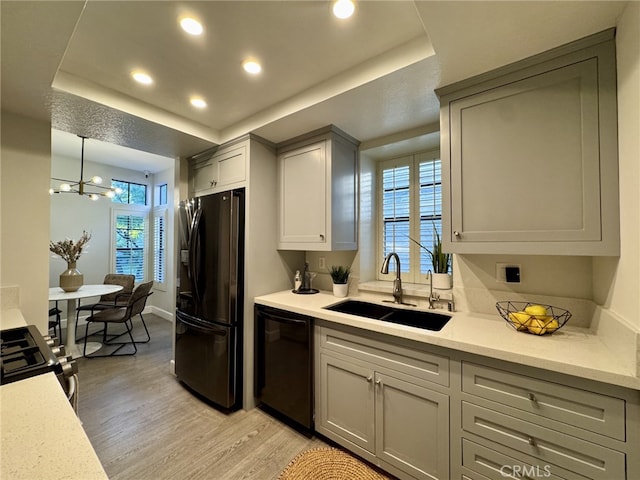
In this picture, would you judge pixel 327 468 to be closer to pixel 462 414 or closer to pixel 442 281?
pixel 462 414

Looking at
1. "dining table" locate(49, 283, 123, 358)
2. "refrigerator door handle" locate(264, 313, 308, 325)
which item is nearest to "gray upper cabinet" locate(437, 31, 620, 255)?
"refrigerator door handle" locate(264, 313, 308, 325)

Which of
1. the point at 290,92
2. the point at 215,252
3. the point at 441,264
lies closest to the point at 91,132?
the point at 215,252

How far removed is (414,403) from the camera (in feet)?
4.65

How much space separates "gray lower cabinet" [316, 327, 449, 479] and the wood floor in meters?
0.35

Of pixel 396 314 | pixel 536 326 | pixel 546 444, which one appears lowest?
pixel 546 444

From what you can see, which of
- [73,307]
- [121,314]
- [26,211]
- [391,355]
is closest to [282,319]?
[391,355]

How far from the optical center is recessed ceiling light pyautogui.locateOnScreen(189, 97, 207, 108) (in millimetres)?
1884

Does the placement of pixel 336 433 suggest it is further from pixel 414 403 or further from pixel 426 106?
pixel 426 106

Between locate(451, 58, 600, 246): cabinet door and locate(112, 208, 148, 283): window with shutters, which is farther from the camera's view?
locate(112, 208, 148, 283): window with shutters

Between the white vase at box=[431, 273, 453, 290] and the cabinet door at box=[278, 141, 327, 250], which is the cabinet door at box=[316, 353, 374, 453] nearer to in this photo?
the white vase at box=[431, 273, 453, 290]

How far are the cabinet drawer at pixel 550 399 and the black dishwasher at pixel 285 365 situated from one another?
1.01m

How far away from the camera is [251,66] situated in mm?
1535

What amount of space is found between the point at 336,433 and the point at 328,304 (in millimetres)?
831

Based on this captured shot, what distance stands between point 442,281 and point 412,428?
904mm
